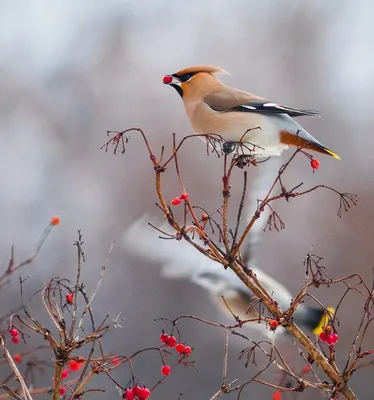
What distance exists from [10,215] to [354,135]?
5.16 ft

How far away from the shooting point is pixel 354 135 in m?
2.50

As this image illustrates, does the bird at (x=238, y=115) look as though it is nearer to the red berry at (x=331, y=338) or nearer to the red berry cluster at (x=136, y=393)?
the red berry at (x=331, y=338)

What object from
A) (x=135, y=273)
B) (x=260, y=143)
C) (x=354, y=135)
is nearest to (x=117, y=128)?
(x=135, y=273)

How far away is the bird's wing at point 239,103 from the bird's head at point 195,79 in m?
0.02

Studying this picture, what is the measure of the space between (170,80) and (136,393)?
59cm

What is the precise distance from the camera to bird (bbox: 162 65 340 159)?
1.07 metres

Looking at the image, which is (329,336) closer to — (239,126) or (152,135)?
(239,126)

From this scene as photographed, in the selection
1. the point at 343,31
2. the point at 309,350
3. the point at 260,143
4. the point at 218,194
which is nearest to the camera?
the point at 309,350

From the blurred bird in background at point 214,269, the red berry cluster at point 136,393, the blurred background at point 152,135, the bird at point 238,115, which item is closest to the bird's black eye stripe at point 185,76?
the bird at point 238,115

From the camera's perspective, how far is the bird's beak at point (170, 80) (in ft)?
3.86

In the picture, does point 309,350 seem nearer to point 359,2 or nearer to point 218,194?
point 218,194

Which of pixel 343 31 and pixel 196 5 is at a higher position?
pixel 196 5

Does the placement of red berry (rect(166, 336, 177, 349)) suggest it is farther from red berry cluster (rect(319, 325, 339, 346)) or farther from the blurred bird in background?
the blurred bird in background

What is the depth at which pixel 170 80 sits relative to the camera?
3.89 ft
